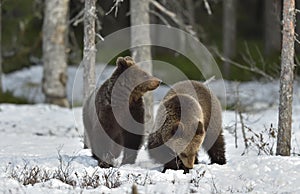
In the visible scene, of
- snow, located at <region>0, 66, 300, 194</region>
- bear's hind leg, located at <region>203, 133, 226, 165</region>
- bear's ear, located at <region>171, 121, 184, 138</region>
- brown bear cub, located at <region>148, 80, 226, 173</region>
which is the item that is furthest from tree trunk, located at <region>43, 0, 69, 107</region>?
bear's ear, located at <region>171, 121, 184, 138</region>

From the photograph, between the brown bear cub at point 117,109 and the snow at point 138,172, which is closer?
the snow at point 138,172

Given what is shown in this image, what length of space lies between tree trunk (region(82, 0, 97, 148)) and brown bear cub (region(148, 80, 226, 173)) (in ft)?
4.95

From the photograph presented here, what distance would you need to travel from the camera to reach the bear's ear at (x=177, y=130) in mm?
8672

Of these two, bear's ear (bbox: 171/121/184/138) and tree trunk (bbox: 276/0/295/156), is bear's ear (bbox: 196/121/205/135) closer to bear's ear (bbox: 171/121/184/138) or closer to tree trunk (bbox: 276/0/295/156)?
bear's ear (bbox: 171/121/184/138)

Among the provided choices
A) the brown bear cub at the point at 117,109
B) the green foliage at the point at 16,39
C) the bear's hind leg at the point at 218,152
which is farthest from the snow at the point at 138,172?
the green foliage at the point at 16,39

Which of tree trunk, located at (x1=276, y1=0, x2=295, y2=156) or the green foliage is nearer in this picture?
tree trunk, located at (x1=276, y1=0, x2=295, y2=156)

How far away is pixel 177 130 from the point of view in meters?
8.70

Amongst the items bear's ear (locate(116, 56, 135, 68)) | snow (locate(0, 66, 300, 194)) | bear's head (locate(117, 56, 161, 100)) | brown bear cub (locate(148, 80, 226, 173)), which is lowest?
snow (locate(0, 66, 300, 194))

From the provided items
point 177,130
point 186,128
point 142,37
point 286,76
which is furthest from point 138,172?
point 142,37

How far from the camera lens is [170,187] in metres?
7.71

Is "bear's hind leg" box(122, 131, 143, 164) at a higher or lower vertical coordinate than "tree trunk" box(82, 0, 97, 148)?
lower

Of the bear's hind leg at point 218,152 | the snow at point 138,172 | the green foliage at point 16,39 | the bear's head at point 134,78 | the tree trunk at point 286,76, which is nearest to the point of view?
the snow at point 138,172

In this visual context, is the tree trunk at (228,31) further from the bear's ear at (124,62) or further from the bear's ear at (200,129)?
the bear's ear at (200,129)

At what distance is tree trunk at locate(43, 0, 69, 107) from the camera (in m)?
15.9
